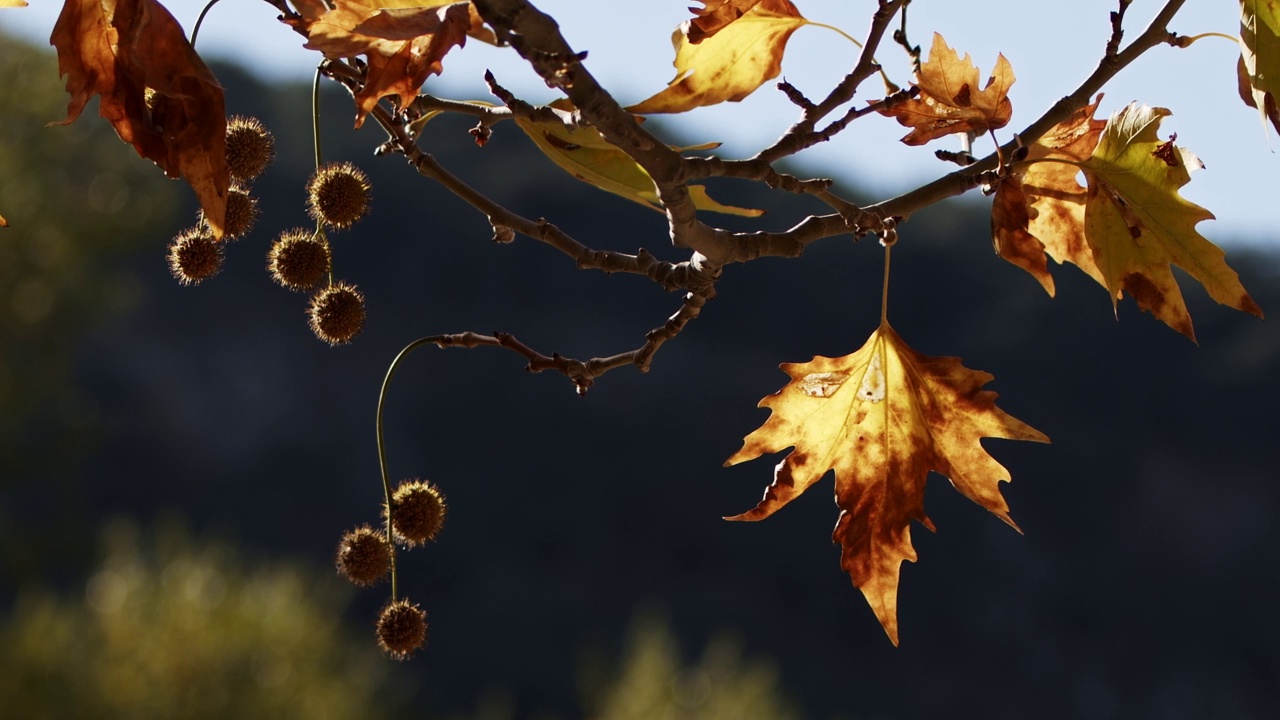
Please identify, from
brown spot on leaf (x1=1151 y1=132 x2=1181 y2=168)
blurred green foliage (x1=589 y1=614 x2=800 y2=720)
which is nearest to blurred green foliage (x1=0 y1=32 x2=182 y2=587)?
blurred green foliage (x1=589 y1=614 x2=800 y2=720)

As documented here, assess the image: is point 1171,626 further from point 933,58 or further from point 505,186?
point 933,58

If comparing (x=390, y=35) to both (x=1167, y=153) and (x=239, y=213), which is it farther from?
(x=1167, y=153)

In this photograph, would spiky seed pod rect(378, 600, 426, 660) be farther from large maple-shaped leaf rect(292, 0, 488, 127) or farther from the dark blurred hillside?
the dark blurred hillside

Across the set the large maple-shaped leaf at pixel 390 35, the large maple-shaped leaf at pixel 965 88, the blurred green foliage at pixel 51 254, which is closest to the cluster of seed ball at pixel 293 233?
the large maple-shaped leaf at pixel 390 35

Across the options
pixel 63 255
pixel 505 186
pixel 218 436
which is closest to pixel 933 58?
pixel 63 255

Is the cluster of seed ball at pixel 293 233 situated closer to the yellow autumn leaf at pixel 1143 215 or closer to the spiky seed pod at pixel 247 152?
the spiky seed pod at pixel 247 152
